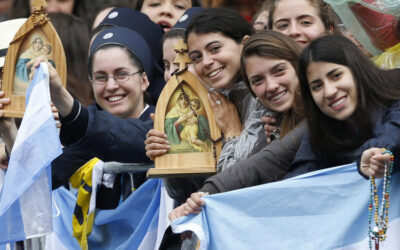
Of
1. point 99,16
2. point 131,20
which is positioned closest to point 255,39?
point 131,20

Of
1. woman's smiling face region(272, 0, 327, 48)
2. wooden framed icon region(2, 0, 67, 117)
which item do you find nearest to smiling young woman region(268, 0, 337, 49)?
woman's smiling face region(272, 0, 327, 48)

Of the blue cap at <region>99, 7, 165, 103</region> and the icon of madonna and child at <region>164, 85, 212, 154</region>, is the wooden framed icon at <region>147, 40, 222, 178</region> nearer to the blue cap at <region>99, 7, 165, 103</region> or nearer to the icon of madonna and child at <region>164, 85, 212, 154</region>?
the icon of madonna and child at <region>164, 85, 212, 154</region>

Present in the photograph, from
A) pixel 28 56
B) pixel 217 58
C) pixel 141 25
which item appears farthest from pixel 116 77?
pixel 217 58

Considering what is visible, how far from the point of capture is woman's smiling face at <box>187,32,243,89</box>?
20.3 feet

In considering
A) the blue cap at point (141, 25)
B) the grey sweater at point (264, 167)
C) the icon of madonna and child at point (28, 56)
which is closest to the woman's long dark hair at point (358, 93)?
the grey sweater at point (264, 167)

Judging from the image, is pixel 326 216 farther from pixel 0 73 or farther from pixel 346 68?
pixel 0 73

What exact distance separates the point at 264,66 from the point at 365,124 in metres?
0.87

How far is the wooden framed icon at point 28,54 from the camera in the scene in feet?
21.7

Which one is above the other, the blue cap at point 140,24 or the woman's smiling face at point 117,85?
the blue cap at point 140,24

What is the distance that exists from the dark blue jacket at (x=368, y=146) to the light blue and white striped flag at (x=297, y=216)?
0.33 feet

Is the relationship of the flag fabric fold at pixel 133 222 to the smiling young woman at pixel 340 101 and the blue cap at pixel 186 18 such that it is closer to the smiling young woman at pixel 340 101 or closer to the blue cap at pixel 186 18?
the blue cap at pixel 186 18

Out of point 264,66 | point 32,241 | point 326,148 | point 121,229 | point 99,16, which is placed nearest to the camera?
point 326,148

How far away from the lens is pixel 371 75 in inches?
204

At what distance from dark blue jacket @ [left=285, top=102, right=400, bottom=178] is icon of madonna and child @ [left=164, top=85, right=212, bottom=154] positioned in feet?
2.70
